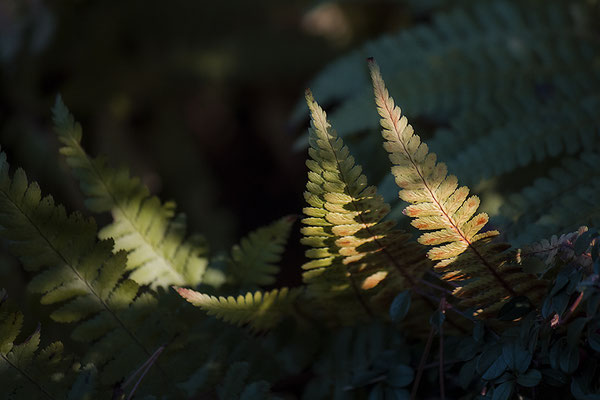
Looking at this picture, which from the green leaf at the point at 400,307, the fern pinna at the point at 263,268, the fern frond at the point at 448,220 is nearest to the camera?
the fern frond at the point at 448,220

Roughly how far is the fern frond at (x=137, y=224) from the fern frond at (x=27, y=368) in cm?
19

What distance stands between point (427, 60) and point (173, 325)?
3.41 ft

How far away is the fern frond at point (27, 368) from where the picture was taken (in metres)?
0.70

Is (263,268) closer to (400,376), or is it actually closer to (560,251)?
(400,376)

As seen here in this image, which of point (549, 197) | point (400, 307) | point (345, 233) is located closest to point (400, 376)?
point (400, 307)

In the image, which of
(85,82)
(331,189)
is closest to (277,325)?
(331,189)

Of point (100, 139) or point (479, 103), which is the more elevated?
point (479, 103)

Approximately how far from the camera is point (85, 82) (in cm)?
229

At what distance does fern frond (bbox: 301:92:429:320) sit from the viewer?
65 centimetres

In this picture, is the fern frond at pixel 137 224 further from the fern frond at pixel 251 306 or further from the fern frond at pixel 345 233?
the fern frond at pixel 345 233

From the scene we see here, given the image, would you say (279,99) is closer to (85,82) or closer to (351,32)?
(351,32)

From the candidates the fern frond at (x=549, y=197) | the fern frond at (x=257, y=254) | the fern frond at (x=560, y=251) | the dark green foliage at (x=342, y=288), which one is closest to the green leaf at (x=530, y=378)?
the dark green foliage at (x=342, y=288)

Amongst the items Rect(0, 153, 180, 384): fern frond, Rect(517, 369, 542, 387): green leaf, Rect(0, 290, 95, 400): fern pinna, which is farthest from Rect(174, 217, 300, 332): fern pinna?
Rect(517, 369, 542, 387): green leaf

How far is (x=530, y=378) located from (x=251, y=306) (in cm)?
39
